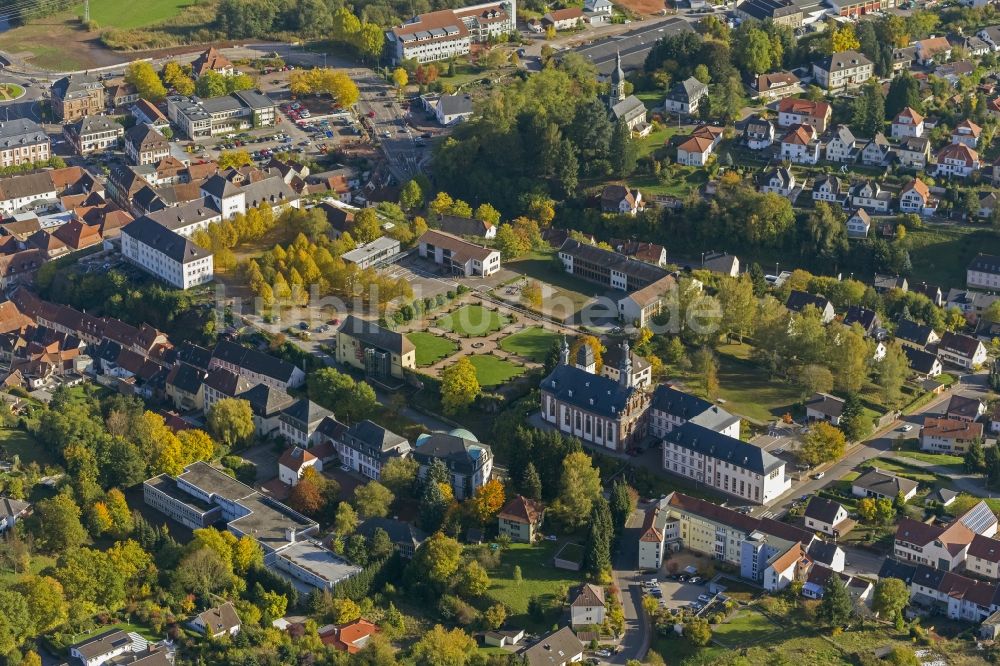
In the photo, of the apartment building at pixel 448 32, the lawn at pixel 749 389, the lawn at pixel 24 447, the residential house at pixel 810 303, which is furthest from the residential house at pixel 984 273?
the lawn at pixel 24 447

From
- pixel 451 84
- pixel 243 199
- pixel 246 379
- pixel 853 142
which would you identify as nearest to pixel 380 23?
pixel 451 84

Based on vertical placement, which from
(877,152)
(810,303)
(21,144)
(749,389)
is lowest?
(749,389)

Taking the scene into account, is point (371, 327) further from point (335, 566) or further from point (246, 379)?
point (335, 566)

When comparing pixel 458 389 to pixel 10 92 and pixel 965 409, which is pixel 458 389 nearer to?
pixel 965 409

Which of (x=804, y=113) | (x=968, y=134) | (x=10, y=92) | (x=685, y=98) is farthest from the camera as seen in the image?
(x=10, y=92)

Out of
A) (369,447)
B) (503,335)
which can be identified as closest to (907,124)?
(503,335)

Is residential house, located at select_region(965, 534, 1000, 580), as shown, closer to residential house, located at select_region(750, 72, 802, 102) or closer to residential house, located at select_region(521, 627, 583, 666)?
residential house, located at select_region(521, 627, 583, 666)
